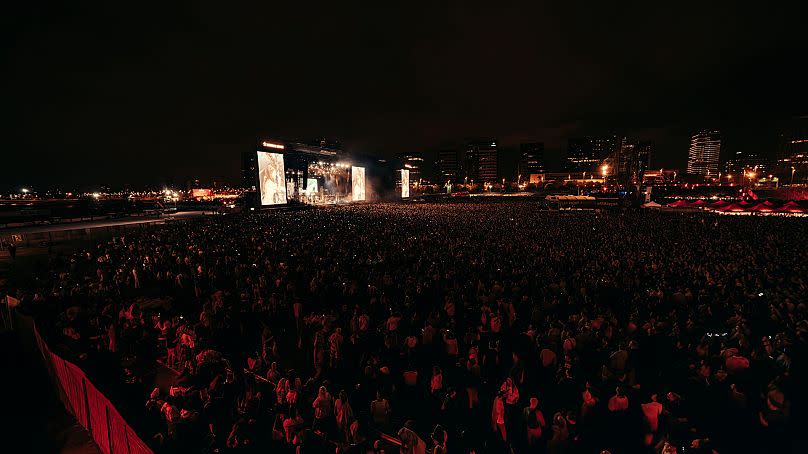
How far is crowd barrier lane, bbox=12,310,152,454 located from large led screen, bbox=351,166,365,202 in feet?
200

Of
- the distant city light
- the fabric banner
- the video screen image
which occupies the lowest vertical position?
the fabric banner

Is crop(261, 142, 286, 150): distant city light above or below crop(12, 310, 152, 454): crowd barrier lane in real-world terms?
above

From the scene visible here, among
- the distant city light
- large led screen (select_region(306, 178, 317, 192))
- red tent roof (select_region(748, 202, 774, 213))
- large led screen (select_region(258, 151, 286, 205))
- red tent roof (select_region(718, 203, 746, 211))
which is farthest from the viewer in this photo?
large led screen (select_region(306, 178, 317, 192))

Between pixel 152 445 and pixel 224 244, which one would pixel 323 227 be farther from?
pixel 152 445

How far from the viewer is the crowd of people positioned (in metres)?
5.25

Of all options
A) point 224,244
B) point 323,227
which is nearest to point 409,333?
point 224,244

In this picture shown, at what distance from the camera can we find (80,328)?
28.0ft

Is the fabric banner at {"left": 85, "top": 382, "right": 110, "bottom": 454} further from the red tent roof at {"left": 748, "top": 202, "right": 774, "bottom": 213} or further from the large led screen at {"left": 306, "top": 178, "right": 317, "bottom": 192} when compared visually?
the large led screen at {"left": 306, "top": 178, "right": 317, "bottom": 192}

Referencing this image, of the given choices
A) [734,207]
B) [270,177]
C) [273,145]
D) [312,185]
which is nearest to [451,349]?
[270,177]

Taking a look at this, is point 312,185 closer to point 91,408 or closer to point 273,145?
point 273,145

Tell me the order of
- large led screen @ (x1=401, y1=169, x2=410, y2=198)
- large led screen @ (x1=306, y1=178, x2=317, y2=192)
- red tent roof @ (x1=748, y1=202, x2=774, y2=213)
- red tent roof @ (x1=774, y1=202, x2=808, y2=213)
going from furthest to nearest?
large led screen @ (x1=401, y1=169, x2=410, y2=198) → large led screen @ (x1=306, y1=178, x2=317, y2=192) → red tent roof @ (x1=748, y1=202, x2=774, y2=213) → red tent roof @ (x1=774, y1=202, x2=808, y2=213)

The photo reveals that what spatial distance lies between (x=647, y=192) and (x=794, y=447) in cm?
5242

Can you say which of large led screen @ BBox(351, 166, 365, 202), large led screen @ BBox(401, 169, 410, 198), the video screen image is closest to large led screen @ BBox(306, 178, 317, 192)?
the video screen image

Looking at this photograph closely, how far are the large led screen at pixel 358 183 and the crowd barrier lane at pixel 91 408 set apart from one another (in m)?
61.1
